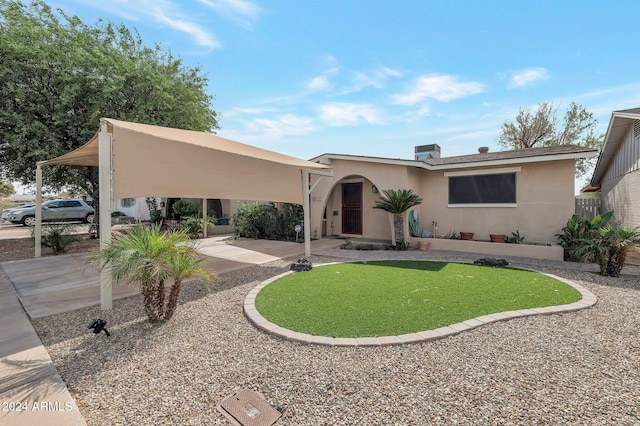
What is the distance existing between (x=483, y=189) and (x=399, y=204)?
343 cm

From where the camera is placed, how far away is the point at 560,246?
8.81m

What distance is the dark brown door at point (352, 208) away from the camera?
13.4 metres

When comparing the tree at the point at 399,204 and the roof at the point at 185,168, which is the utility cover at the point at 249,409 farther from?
the tree at the point at 399,204

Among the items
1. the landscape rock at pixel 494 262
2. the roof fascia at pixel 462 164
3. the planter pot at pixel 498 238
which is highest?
the roof fascia at pixel 462 164

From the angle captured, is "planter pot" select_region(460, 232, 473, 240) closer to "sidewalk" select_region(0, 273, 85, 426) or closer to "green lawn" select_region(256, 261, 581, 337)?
"green lawn" select_region(256, 261, 581, 337)

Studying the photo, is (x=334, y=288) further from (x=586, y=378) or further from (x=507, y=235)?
(x=507, y=235)

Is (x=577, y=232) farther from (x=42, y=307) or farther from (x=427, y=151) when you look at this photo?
(x=42, y=307)

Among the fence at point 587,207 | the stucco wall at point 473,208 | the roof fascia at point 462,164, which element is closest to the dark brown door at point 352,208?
the stucco wall at point 473,208

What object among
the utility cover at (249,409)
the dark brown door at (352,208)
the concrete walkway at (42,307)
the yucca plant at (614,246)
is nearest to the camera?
the utility cover at (249,409)

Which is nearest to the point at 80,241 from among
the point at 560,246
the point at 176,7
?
the point at 176,7

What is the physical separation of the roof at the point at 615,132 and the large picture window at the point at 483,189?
3.72m

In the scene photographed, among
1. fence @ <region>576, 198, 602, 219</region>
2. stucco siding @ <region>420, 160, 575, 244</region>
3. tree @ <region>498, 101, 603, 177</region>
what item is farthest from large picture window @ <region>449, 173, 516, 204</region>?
tree @ <region>498, 101, 603, 177</region>

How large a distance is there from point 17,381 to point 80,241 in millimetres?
12299

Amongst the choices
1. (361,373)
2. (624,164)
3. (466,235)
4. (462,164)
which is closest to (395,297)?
(361,373)
